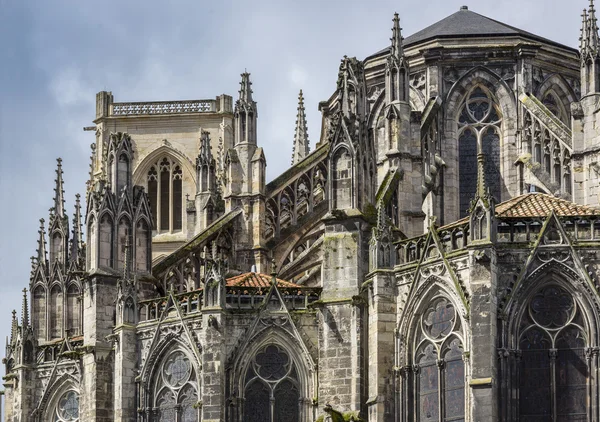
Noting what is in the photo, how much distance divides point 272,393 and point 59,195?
19.1 meters

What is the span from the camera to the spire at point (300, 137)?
9143 centimetres

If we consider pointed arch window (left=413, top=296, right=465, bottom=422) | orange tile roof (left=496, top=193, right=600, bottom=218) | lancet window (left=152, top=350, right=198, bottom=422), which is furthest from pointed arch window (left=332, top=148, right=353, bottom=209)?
lancet window (left=152, top=350, right=198, bottom=422)

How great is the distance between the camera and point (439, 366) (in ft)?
186

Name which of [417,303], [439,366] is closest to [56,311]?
[417,303]

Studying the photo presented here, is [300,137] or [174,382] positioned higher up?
[300,137]

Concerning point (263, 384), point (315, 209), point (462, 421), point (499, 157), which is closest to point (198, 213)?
point (315, 209)

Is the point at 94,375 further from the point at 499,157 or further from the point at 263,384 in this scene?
the point at 499,157

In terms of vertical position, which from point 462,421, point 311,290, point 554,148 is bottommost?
point 462,421

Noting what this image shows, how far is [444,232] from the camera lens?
188 feet

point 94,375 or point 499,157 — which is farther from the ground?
point 499,157

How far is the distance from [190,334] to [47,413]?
10.6 metres

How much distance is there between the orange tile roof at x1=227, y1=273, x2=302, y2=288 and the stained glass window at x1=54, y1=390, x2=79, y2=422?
348 inches

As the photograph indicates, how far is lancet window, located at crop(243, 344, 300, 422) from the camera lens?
2405 inches

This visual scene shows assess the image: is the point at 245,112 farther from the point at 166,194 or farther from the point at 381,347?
the point at 166,194
